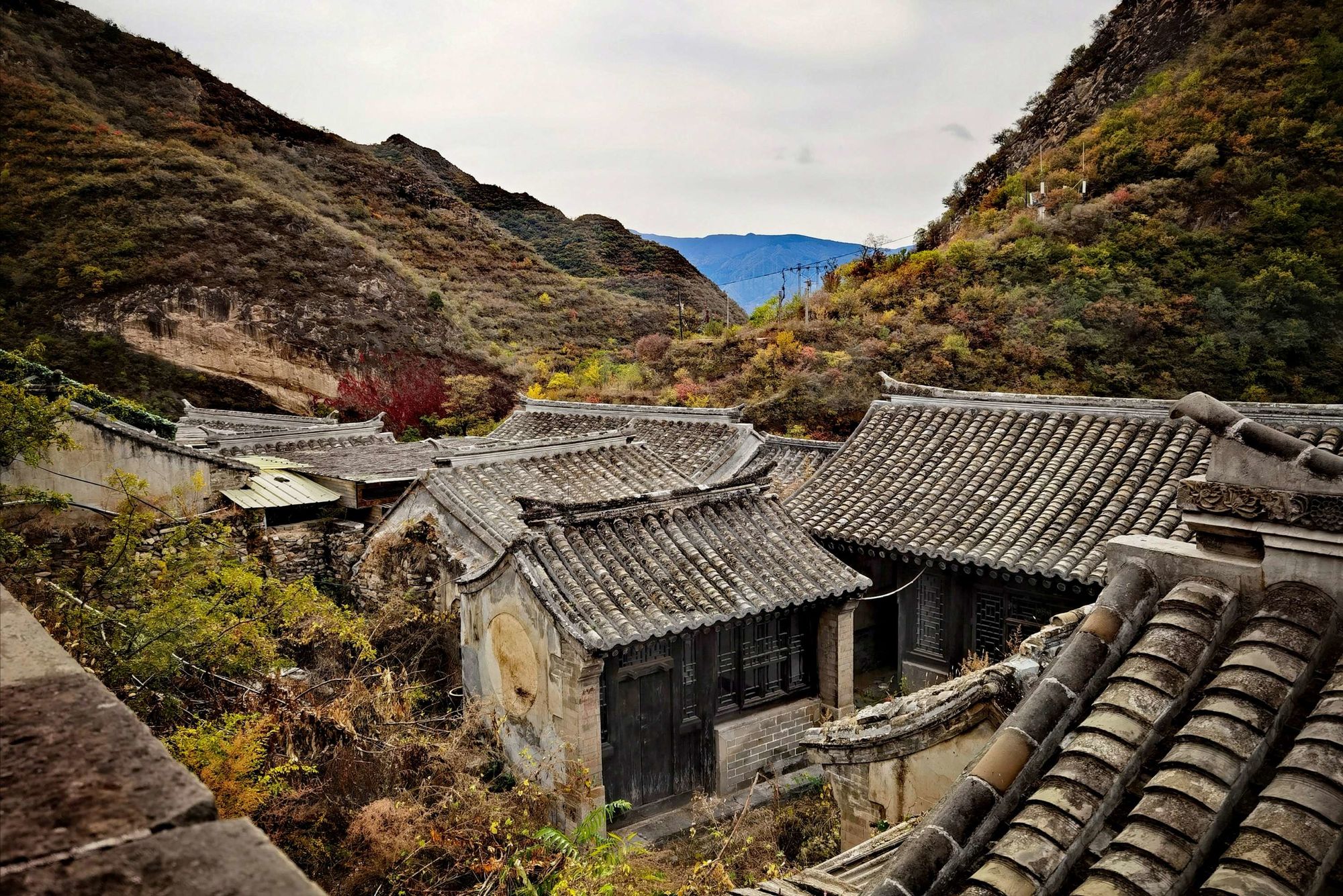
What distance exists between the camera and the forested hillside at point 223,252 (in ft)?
103

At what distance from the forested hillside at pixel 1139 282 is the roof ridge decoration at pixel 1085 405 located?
969 cm

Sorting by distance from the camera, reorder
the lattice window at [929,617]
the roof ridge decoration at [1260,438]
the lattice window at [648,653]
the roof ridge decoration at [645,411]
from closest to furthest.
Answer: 1. the roof ridge decoration at [1260,438]
2. the lattice window at [648,653]
3. the lattice window at [929,617]
4. the roof ridge decoration at [645,411]

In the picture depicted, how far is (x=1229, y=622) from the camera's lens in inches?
128

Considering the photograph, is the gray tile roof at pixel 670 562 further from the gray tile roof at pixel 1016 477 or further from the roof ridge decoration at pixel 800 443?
the roof ridge decoration at pixel 800 443

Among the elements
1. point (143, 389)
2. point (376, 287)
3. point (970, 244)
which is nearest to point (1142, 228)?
point (970, 244)

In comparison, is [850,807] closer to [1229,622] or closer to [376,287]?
[1229,622]

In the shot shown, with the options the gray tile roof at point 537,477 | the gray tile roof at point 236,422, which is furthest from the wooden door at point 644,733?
the gray tile roof at point 236,422

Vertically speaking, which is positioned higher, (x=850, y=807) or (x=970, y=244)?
(x=970, y=244)

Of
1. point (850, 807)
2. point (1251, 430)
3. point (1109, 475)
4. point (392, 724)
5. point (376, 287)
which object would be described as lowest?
point (850, 807)

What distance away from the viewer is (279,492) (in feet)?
42.2

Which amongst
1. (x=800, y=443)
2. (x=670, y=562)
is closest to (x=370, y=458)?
(x=670, y=562)

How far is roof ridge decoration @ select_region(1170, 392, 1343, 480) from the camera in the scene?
2.99 m

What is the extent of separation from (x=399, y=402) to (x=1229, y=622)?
112ft

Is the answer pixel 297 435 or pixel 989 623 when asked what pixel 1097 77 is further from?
pixel 297 435
